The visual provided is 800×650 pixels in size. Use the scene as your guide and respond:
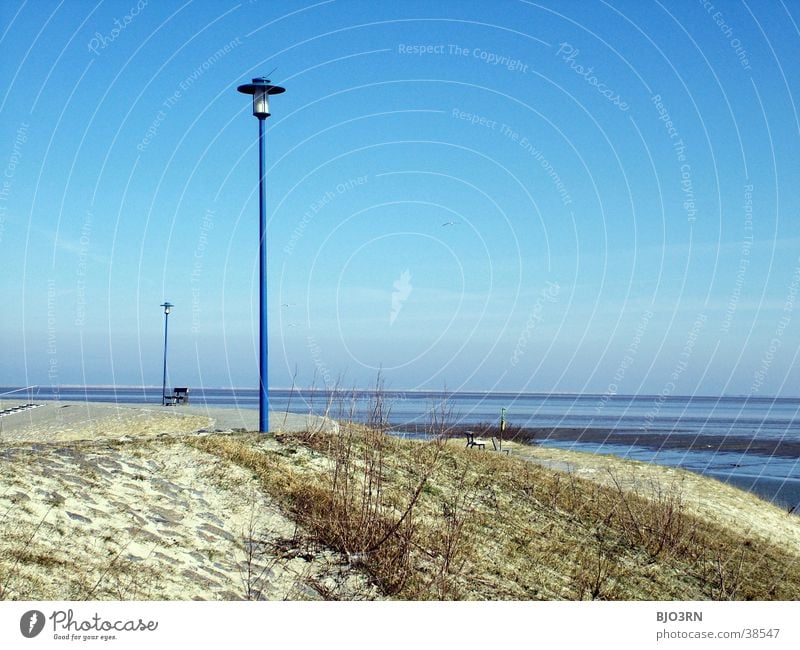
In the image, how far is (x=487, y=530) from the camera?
10.7 m

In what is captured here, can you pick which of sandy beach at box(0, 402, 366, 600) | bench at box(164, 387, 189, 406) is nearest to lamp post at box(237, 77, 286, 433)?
sandy beach at box(0, 402, 366, 600)

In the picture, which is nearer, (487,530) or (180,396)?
(487,530)

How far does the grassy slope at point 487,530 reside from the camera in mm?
8805

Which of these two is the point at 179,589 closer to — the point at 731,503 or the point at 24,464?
the point at 24,464

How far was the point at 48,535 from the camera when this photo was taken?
7.74 meters

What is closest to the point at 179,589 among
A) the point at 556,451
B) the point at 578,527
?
the point at 578,527

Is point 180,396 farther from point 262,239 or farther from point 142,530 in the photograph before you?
point 142,530
